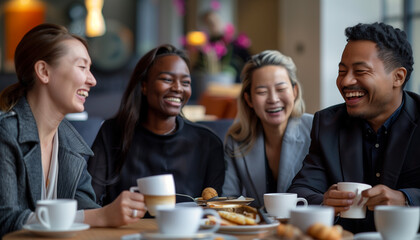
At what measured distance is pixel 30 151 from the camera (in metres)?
1.87

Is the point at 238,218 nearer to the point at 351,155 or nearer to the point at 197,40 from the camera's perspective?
the point at 351,155

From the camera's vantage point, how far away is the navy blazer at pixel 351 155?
205 cm

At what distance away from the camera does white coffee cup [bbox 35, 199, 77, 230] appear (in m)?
1.48

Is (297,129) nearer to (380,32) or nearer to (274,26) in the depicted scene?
(380,32)

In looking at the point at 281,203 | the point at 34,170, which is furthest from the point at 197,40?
the point at 281,203

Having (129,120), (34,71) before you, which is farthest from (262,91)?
(34,71)

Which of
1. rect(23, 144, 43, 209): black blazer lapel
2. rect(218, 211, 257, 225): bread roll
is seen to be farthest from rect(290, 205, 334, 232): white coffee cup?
rect(23, 144, 43, 209): black blazer lapel

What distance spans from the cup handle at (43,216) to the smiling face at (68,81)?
1.85ft

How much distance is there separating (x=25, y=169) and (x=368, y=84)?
1168 mm

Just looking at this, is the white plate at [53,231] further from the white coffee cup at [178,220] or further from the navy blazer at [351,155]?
the navy blazer at [351,155]

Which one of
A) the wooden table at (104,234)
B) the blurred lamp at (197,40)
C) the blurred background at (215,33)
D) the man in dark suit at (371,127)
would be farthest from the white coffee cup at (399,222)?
the blurred lamp at (197,40)

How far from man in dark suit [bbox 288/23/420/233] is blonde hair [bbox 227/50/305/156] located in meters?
0.80

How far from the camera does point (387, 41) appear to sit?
2.14 metres

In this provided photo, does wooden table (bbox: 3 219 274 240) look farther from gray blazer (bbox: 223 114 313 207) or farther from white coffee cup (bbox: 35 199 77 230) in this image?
gray blazer (bbox: 223 114 313 207)
